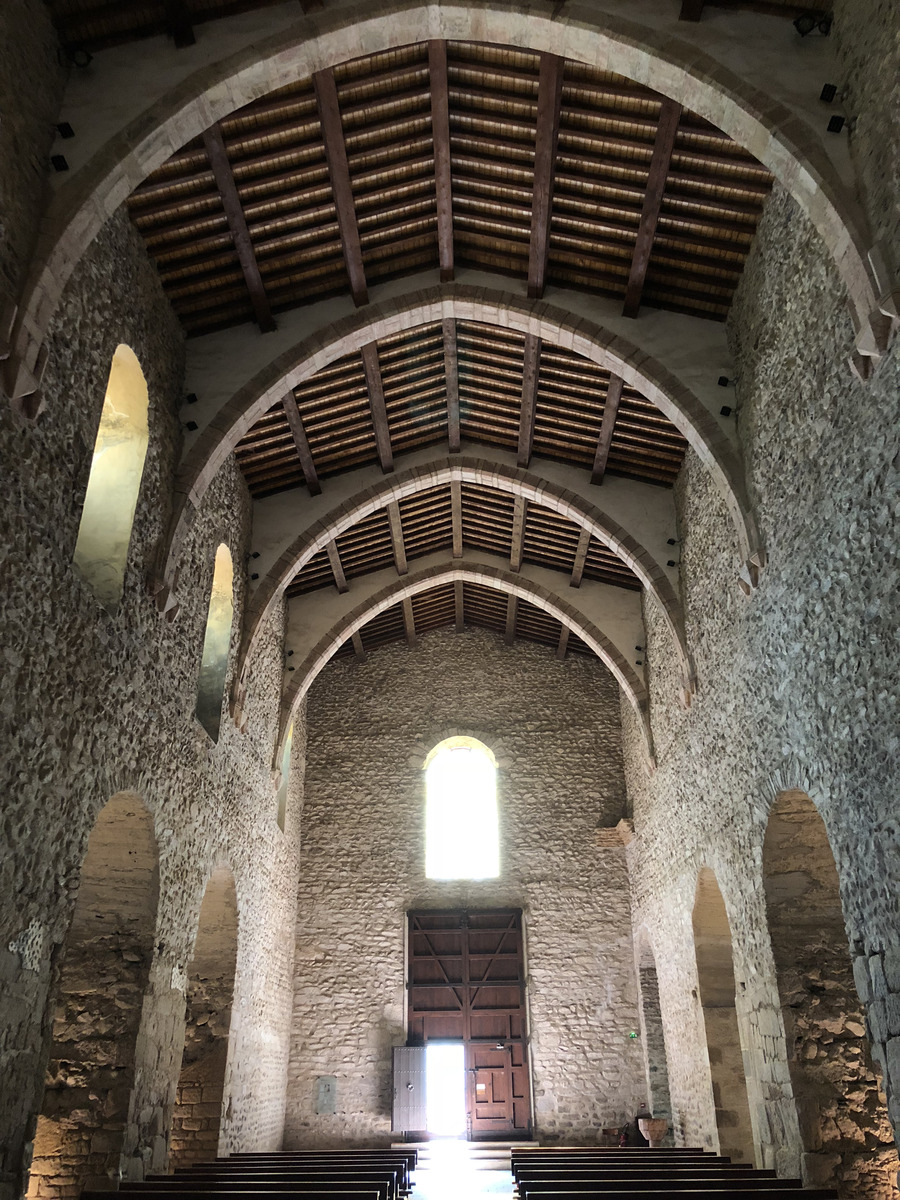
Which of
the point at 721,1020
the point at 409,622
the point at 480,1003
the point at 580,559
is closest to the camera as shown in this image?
the point at 721,1020

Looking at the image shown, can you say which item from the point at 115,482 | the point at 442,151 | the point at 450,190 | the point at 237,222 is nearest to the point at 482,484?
the point at 450,190

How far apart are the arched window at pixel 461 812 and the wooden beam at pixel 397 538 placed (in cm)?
322

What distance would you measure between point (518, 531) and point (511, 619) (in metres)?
2.67

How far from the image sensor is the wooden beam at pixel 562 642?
14.4 m

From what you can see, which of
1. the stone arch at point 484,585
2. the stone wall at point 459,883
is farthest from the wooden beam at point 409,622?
the stone arch at point 484,585

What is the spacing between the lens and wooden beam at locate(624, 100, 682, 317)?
257 inches

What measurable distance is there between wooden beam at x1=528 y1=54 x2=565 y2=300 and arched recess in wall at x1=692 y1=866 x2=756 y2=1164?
5978mm

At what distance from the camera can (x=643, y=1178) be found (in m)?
6.04

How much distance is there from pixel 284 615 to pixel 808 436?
8185 millimetres

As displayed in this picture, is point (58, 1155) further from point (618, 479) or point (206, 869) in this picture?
point (618, 479)

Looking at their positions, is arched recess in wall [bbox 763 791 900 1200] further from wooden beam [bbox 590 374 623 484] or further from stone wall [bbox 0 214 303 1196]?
stone wall [bbox 0 214 303 1196]

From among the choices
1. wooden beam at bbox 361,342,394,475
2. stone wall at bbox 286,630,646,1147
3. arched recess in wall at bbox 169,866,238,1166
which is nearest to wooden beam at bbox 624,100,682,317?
wooden beam at bbox 361,342,394,475

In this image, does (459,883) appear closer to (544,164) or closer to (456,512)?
(456,512)

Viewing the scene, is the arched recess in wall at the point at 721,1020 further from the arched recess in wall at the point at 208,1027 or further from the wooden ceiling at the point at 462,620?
the wooden ceiling at the point at 462,620
